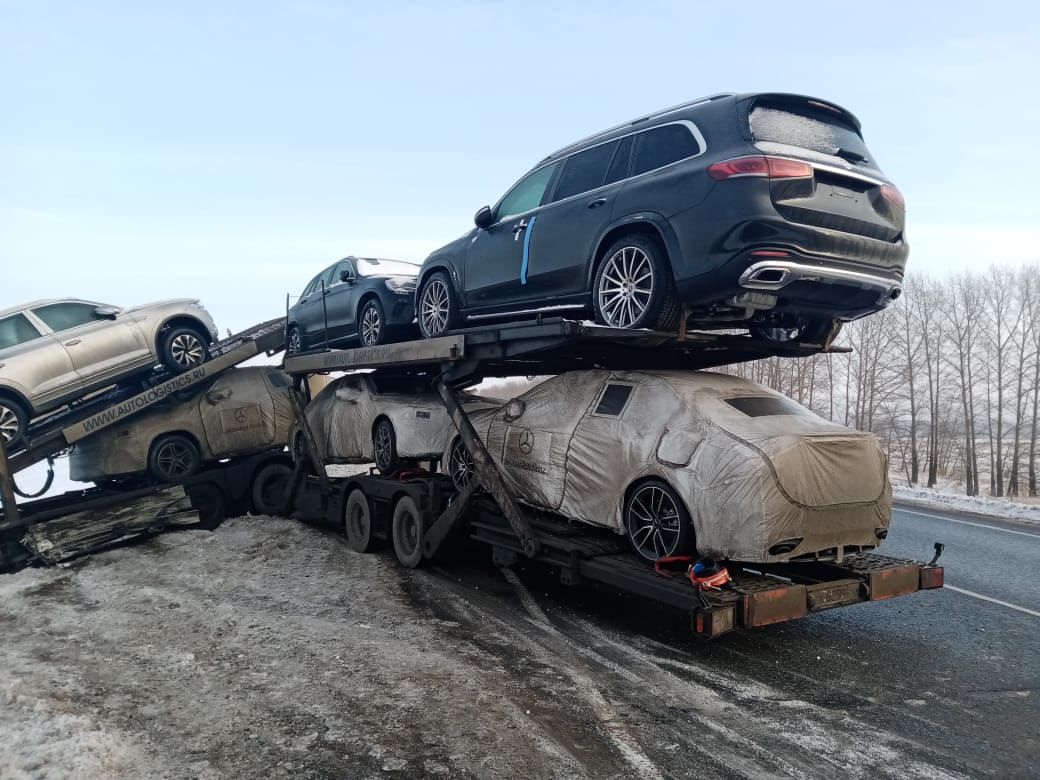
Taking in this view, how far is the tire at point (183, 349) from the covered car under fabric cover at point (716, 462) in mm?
6650

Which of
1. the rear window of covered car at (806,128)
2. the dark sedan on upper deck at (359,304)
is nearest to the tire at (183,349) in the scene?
the dark sedan on upper deck at (359,304)

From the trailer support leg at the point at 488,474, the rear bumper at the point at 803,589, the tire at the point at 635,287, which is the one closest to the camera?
the rear bumper at the point at 803,589

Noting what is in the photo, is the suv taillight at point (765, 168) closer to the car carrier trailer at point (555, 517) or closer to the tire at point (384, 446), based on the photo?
the car carrier trailer at point (555, 517)

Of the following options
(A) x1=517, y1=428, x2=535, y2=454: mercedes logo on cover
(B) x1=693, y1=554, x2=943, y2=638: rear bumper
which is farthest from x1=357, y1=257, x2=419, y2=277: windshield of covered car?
(B) x1=693, y1=554, x2=943, y2=638: rear bumper

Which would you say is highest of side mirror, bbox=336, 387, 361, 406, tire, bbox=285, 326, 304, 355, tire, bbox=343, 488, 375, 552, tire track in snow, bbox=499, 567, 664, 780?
tire, bbox=285, 326, 304, 355

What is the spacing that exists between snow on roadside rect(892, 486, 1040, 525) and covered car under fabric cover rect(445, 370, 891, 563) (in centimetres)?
834

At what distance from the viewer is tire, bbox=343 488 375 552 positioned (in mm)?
8562

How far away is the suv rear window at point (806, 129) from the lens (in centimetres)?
530

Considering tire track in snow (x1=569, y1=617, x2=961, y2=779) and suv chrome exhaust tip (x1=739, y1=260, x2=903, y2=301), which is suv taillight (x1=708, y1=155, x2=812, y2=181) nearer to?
suv chrome exhaust tip (x1=739, y1=260, x2=903, y2=301)

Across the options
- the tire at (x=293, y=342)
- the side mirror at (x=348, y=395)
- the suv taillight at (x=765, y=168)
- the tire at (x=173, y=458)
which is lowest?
the tire at (x=173, y=458)

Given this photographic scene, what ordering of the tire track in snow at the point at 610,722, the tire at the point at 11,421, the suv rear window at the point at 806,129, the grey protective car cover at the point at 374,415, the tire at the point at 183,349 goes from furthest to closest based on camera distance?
1. the tire at the point at 183,349
2. the tire at the point at 11,421
3. the grey protective car cover at the point at 374,415
4. the suv rear window at the point at 806,129
5. the tire track in snow at the point at 610,722

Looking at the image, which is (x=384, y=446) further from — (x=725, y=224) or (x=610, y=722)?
(x=610, y=722)

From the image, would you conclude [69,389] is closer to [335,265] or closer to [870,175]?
[335,265]

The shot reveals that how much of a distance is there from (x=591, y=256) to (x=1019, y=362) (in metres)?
39.4
